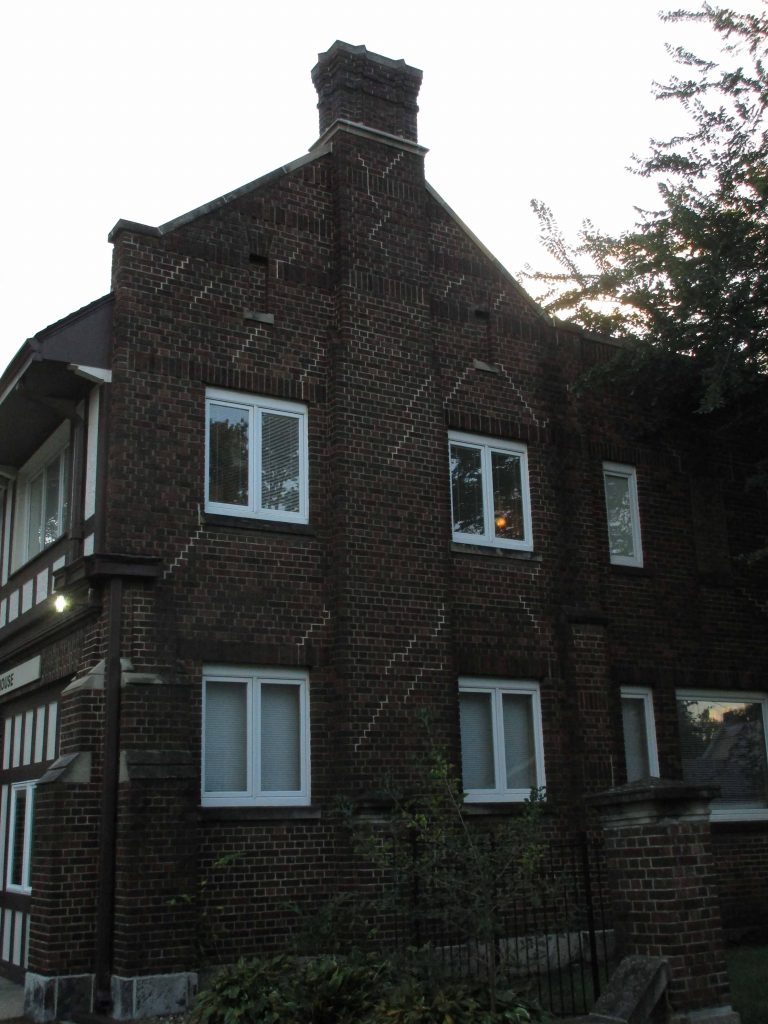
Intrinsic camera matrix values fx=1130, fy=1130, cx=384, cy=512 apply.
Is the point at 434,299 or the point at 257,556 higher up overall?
the point at 434,299

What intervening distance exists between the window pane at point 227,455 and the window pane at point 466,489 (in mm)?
2885

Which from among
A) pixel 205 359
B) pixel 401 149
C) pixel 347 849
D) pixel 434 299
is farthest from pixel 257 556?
pixel 401 149

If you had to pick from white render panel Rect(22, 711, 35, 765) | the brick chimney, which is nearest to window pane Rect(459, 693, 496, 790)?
white render panel Rect(22, 711, 35, 765)

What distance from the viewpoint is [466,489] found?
14.5 m

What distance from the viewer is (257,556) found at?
41.2 ft

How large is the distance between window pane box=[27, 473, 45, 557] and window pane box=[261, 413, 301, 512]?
4.29m

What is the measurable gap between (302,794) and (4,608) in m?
6.80

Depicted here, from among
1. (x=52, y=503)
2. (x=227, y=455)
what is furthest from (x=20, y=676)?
(x=227, y=455)

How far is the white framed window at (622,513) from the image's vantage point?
52.0 ft

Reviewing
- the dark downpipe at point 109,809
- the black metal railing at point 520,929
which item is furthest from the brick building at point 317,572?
the black metal railing at point 520,929

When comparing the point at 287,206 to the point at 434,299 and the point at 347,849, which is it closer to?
the point at 434,299

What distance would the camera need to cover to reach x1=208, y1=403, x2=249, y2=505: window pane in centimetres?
1269

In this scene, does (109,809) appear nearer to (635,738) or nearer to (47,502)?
(47,502)

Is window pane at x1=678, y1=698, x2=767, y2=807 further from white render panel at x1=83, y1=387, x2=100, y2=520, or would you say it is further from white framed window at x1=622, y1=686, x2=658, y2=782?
white render panel at x1=83, y1=387, x2=100, y2=520
